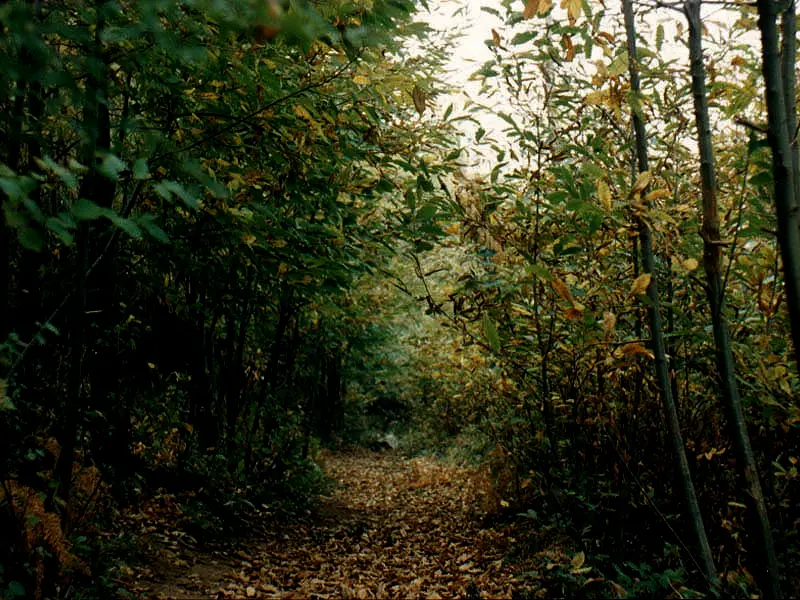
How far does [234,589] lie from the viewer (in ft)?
15.6

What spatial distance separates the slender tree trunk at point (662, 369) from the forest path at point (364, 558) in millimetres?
2743

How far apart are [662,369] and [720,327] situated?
0.49 m

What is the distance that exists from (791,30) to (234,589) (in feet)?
16.6

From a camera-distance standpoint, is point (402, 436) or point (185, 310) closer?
point (185, 310)

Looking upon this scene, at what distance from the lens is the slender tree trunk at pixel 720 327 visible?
1.60 meters

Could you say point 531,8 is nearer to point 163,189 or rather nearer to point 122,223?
point 163,189

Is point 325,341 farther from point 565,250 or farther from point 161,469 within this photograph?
point 565,250

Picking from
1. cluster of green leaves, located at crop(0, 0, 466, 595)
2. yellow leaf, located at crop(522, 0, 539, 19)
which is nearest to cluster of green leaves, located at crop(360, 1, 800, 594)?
yellow leaf, located at crop(522, 0, 539, 19)

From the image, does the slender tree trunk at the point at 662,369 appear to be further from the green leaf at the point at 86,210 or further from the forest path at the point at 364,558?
the forest path at the point at 364,558

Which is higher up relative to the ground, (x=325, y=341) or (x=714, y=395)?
(x=325, y=341)

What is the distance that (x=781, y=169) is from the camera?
4.50ft

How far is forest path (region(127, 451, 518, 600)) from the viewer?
4.77 metres

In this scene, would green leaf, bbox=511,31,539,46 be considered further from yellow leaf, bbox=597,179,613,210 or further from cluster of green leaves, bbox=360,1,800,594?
yellow leaf, bbox=597,179,613,210

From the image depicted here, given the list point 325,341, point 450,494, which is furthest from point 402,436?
point 450,494
